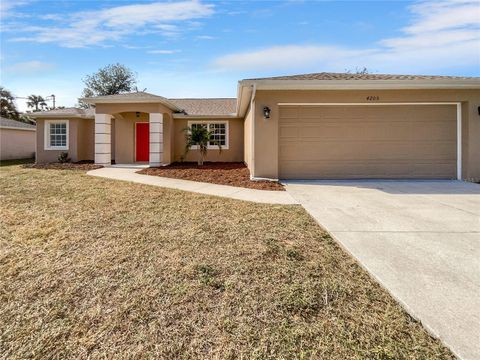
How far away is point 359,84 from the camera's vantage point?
8938 millimetres

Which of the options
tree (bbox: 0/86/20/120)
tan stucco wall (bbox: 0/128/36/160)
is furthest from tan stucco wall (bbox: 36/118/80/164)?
tree (bbox: 0/86/20/120)

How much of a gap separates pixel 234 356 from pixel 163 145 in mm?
13304

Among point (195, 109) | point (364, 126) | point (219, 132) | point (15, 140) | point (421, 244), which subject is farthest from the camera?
point (15, 140)

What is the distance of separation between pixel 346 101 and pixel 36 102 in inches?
2236

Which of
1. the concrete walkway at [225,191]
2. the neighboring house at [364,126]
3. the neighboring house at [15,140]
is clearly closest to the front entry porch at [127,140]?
the concrete walkway at [225,191]

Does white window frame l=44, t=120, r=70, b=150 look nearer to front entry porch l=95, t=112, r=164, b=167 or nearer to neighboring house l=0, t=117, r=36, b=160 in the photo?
front entry porch l=95, t=112, r=164, b=167

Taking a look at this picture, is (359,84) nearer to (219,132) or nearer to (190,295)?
(219,132)

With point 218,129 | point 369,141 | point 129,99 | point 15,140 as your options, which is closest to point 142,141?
point 129,99

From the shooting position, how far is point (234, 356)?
187cm

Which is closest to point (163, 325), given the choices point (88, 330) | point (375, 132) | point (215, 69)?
point (88, 330)

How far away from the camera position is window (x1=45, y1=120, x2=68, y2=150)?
1588 centimetres

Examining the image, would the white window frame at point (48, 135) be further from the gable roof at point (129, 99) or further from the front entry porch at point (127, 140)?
the gable roof at point (129, 99)

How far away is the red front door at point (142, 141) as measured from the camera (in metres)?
15.8

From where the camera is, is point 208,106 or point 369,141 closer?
point 369,141
